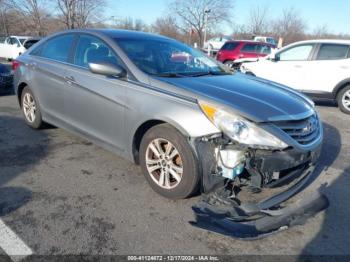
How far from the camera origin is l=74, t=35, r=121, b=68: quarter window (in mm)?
3698

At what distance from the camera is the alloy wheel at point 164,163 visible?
3066mm

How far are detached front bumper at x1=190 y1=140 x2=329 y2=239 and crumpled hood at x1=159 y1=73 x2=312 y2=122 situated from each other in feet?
1.27

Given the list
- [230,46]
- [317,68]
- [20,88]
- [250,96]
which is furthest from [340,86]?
[230,46]

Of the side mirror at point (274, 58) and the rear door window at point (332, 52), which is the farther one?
the side mirror at point (274, 58)

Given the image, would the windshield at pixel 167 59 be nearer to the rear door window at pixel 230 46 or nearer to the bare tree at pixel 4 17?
the rear door window at pixel 230 46

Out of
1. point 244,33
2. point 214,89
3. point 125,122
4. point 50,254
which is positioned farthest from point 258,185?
point 244,33

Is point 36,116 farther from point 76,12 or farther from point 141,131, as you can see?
point 76,12

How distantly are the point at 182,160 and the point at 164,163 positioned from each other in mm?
297

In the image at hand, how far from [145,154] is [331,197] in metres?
2.06

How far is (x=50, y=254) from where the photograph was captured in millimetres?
2363

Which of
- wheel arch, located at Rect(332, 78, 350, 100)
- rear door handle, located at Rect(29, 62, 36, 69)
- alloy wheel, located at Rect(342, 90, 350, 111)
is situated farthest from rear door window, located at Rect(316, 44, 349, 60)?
rear door handle, located at Rect(29, 62, 36, 69)

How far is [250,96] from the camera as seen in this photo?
313 cm

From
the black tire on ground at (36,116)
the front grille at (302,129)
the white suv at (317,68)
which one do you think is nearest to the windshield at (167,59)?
the front grille at (302,129)

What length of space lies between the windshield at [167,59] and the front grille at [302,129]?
4.20 ft
